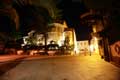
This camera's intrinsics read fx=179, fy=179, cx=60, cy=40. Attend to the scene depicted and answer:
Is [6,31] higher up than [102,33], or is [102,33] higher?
[6,31]

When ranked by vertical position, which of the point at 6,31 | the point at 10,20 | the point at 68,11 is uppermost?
the point at 68,11

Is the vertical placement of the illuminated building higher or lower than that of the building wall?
higher

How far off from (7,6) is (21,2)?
3.15 m

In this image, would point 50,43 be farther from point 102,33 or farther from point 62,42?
point 102,33

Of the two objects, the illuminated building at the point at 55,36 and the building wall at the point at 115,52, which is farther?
the illuminated building at the point at 55,36

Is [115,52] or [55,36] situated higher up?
[55,36]

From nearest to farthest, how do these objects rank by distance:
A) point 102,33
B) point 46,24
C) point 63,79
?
point 63,79 → point 102,33 → point 46,24

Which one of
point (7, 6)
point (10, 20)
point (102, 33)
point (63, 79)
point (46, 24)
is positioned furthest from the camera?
point (10, 20)

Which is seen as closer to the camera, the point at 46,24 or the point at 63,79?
the point at 63,79

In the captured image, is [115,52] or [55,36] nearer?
[115,52]

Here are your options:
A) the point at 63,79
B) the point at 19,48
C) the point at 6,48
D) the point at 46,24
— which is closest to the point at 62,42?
the point at 46,24

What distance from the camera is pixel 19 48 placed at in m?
18.7

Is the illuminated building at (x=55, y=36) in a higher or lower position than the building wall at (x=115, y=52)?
higher

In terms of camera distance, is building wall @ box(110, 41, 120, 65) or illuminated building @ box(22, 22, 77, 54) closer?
building wall @ box(110, 41, 120, 65)
